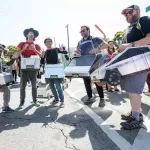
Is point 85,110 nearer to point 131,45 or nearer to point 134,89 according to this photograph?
point 134,89

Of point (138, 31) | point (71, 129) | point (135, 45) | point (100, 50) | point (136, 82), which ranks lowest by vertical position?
point (71, 129)

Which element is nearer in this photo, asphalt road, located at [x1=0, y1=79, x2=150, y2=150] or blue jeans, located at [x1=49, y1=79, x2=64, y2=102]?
asphalt road, located at [x1=0, y1=79, x2=150, y2=150]

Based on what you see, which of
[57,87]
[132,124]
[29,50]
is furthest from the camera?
[57,87]

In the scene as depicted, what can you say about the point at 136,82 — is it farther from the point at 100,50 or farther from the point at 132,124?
the point at 100,50

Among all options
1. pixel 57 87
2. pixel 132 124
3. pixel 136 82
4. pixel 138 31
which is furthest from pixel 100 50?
pixel 132 124

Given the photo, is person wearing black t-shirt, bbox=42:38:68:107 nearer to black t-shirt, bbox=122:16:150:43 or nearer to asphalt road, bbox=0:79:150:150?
A: asphalt road, bbox=0:79:150:150

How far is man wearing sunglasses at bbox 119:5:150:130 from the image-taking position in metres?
4.16

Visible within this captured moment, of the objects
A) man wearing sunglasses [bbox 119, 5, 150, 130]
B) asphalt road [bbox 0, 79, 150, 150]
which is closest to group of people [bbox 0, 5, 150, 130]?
man wearing sunglasses [bbox 119, 5, 150, 130]

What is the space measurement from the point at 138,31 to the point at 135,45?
27 cm

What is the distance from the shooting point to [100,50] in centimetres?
599

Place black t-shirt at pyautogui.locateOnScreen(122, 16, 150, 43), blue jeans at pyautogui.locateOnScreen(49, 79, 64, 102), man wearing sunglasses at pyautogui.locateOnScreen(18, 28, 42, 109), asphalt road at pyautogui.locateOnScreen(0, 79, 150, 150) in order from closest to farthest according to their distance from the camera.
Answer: asphalt road at pyautogui.locateOnScreen(0, 79, 150, 150), black t-shirt at pyautogui.locateOnScreen(122, 16, 150, 43), man wearing sunglasses at pyautogui.locateOnScreen(18, 28, 42, 109), blue jeans at pyautogui.locateOnScreen(49, 79, 64, 102)

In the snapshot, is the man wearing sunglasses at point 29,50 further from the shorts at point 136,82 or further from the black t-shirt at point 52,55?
the shorts at point 136,82

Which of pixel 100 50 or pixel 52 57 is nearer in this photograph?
pixel 100 50

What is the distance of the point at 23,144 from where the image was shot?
364 centimetres
